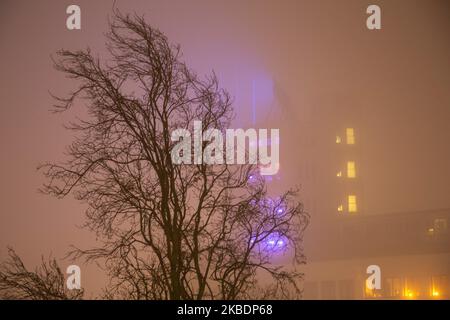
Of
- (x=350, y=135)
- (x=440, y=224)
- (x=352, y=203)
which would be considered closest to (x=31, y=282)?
(x=440, y=224)

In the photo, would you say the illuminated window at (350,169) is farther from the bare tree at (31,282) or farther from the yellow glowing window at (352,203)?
the bare tree at (31,282)

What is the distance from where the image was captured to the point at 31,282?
351 inches

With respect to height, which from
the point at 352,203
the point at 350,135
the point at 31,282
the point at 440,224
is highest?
the point at 350,135

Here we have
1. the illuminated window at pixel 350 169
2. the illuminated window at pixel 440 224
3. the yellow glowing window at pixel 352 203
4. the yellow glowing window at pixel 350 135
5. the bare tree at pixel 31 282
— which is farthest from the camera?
the yellow glowing window at pixel 350 135

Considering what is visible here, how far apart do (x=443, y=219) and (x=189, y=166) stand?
42.5 m

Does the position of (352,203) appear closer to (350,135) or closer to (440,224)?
(350,135)

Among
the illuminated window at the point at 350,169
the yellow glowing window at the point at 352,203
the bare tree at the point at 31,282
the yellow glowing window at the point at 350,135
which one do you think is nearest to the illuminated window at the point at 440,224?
the yellow glowing window at the point at 352,203

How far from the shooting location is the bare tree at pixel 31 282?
8.84m

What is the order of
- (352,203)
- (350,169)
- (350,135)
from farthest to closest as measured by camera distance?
(350,135) → (350,169) → (352,203)

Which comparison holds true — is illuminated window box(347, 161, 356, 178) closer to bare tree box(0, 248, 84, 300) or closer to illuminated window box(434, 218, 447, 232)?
illuminated window box(434, 218, 447, 232)

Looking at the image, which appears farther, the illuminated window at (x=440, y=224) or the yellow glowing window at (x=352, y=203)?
the yellow glowing window at (x=352, y=203)

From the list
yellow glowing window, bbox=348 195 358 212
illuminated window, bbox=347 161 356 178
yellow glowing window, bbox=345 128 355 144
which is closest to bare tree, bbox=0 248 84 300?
yellow glowing window, bbox=348 195 358 212

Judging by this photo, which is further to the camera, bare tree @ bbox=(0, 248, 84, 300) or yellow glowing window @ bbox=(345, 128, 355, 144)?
yellow glowing window @ bbox=(345, 128, 355, 144)

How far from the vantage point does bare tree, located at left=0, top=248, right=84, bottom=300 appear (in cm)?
884
